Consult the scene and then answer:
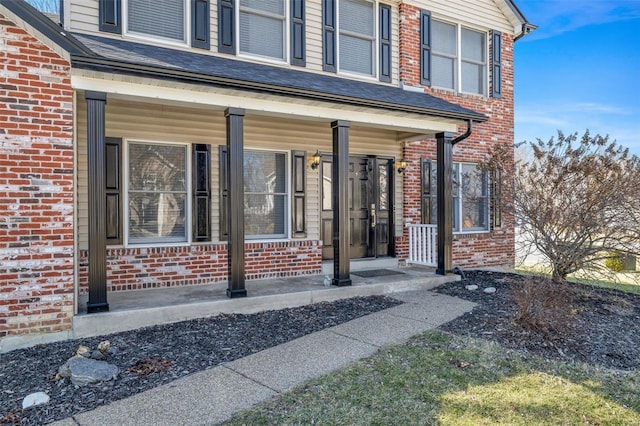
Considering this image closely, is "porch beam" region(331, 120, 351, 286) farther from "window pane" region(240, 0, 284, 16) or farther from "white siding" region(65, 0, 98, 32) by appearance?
"white siding" region(65, 0, 98, 32)

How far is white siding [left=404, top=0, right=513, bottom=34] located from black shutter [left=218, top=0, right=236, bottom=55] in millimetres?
3706

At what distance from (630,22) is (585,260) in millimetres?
12979

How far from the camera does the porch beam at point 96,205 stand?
16.2 feet

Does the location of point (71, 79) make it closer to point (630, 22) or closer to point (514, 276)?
point (514, 276)

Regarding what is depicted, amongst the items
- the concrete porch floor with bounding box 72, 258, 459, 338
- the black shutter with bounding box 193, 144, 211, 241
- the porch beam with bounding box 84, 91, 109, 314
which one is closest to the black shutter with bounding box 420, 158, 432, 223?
the concrete porch floor with bounding box 72, 258, 459, 338

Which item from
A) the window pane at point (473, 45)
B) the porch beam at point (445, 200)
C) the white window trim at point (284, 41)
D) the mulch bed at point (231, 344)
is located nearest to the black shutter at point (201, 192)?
the white window trim at point (284, 41)

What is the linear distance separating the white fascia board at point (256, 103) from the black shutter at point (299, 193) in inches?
50.6

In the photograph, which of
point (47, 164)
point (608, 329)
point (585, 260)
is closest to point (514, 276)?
point (585, 260)

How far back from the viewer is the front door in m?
8.20

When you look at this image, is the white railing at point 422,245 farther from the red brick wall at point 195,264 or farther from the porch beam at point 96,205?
the porch beam at point 96,205

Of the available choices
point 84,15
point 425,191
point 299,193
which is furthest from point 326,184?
point 84,15

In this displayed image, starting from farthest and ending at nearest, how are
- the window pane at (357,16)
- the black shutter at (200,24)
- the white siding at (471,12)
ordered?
1. the white siding at (471,12)
2. the window pane at (357,16)
3. the black shutter at (200,24)

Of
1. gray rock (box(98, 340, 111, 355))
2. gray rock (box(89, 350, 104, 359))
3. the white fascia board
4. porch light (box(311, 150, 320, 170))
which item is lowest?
gray rock (box(89, 350, 104, 359))

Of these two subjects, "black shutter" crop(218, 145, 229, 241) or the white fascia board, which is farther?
"black shutter" crop(218, 145, 229, 241)
